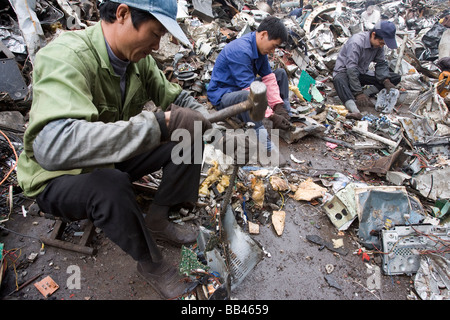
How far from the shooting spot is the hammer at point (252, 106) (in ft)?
5.32

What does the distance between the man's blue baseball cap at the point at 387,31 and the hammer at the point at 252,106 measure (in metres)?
5.02

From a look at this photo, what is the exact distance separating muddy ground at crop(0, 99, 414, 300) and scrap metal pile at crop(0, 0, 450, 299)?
0.44ft

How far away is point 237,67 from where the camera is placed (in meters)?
3.70

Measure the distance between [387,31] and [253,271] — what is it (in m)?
5.45

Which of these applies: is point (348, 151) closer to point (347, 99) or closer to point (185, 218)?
point (347, 99)

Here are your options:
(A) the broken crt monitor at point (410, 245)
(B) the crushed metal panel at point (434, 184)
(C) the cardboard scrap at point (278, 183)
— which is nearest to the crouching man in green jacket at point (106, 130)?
(C) the cardboard scrap at point (278, 183)

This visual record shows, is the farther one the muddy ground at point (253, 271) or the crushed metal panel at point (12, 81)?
the crushed metal panel at point (12, 81)

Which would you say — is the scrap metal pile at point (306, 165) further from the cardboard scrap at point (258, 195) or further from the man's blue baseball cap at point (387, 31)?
the man's blue baseball cap at point (387, 31)

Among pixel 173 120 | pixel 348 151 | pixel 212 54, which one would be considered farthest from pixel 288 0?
pixel 173 120

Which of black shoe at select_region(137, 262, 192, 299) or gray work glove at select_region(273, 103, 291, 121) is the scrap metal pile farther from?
gray work glove at select_region(273, 103, 291, 121)

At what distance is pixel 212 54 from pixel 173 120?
485cm

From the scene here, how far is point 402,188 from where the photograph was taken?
9.05ft

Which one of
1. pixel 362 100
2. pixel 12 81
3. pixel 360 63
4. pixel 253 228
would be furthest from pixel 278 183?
pixel 360 63

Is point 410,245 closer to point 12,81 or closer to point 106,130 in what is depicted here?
point 106,130
